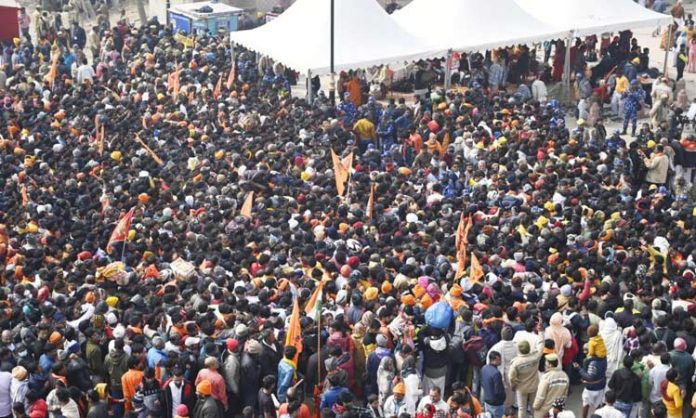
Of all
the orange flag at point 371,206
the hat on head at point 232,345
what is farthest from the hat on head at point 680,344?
the orange flag at point 371,206

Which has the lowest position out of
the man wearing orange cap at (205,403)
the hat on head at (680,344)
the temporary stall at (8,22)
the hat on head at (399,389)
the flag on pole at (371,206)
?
the temporary stall at (8,22)

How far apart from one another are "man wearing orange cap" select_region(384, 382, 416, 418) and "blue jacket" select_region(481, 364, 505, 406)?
0.95 metres

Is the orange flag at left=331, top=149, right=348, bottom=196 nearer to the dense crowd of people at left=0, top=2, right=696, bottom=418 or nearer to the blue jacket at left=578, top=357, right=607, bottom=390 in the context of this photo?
the dense crowd of people at left=0, top=2, right=696, bottom=418

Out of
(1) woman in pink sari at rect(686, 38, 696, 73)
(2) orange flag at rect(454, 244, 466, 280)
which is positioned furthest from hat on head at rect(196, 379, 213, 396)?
(1) woman in pink sari at rect(686, 38, 696, 73)

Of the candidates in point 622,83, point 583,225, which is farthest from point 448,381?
point 622,83

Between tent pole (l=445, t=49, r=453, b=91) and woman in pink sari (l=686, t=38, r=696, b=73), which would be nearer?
tent pole (l=445, t=49, r=453, b=91)

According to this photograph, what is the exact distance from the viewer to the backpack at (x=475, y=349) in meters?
12.7

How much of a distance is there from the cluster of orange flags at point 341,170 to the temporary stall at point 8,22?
15.0m

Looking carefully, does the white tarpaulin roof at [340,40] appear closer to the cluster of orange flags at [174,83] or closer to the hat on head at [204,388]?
the cluster of orange flags at [174,83]

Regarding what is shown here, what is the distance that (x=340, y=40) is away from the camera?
2384cm

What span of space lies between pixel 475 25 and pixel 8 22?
1291 centimetres

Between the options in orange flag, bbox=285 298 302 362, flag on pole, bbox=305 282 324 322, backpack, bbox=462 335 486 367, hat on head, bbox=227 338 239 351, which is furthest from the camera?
flag on pole, bbox=305 282 324 322

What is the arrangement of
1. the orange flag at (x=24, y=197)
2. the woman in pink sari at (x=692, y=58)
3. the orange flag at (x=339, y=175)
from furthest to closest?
the woman in pink sari at (x=692, y=58)
the orange flag at (x=339, y=175)
the orange flag at (x=24, y=197)

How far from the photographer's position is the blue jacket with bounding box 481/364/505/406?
39.5 ft
